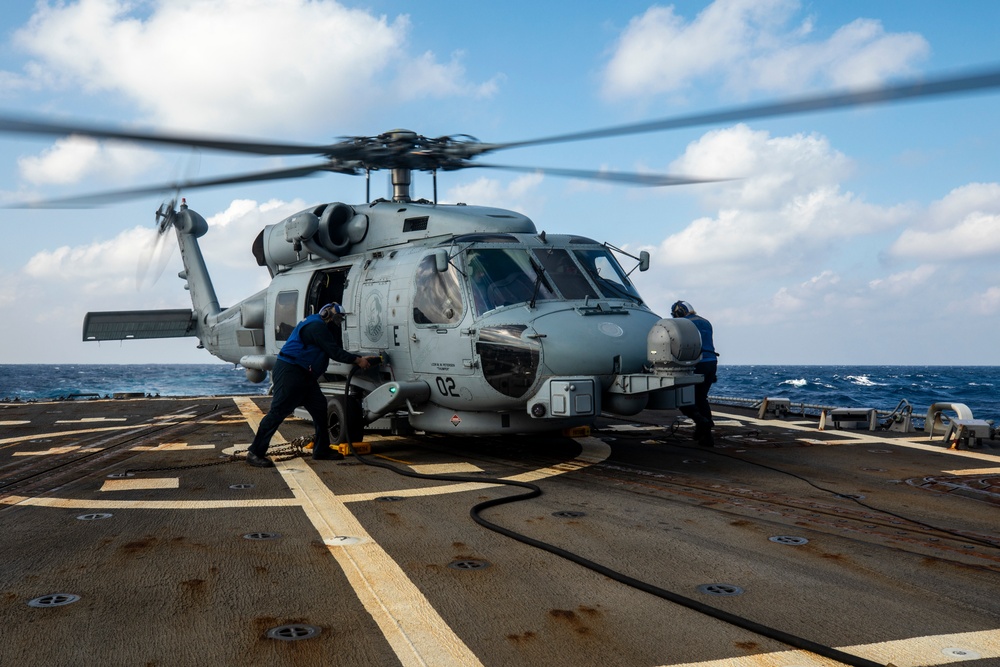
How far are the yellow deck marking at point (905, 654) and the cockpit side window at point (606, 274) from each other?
6013mm

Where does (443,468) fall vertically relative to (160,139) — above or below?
below

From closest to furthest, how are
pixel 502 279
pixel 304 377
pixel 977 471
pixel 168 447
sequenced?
pixel 977 471
pixel 502 279
pixel 304 377
pixel 168 447

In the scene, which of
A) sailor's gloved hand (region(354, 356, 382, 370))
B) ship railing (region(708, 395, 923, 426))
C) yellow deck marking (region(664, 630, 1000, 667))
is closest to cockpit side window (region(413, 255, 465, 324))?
sailor's gloved hand (region(354, 356, 382, 370))

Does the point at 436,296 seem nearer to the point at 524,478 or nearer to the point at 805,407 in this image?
the point at 524,478

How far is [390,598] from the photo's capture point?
421 cm

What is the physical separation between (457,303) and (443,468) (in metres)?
1.90

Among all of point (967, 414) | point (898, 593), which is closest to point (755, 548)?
point (898, 593)

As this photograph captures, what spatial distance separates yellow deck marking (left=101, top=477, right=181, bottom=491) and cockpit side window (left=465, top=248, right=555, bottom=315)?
3.67 meters

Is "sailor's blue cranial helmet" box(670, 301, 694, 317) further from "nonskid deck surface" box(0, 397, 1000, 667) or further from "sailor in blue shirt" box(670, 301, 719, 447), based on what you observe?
"nonskid deck surface" box(0, 397, 1000, 667)

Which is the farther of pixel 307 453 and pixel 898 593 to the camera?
pixel 307 453

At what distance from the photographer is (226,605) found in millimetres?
4125

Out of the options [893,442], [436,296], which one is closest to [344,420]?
[436,296]

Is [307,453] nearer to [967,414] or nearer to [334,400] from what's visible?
[334,400]

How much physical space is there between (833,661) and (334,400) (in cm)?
804
